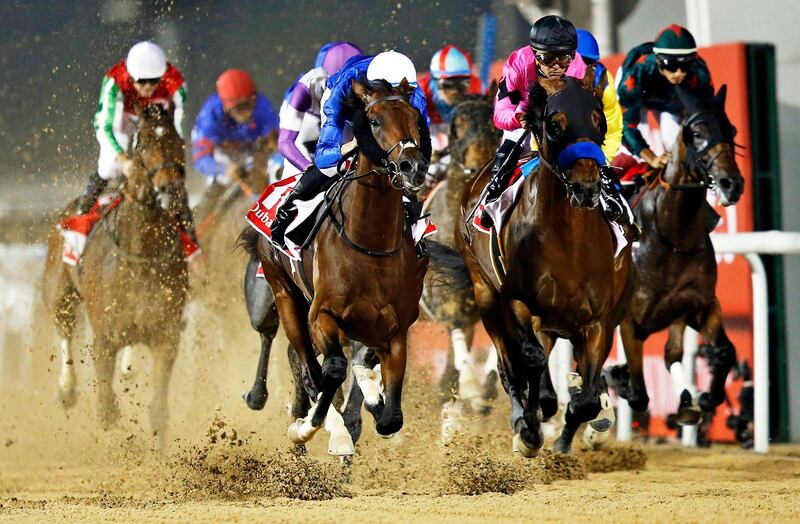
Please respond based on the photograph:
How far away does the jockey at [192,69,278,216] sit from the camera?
10953mm

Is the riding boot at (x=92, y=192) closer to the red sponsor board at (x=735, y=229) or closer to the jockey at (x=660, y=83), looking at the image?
the jockey at (x=660, y=83)

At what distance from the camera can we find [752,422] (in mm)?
8406

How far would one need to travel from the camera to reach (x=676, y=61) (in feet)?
24.2

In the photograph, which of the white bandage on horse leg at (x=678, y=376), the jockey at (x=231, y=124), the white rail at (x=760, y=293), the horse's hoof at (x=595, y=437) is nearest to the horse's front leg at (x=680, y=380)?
the white bandage on horse leg at (x=678, y=376)

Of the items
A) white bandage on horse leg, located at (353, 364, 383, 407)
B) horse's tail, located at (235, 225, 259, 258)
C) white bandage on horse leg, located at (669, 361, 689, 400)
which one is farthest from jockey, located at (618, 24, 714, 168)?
white bandage on horse leg, located at (353, 364, 383, 407)

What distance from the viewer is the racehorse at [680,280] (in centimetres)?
701

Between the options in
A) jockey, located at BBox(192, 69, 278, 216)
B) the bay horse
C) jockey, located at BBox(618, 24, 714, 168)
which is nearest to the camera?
the bay horse

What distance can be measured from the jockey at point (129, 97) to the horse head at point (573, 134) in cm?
316

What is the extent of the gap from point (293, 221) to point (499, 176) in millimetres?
981

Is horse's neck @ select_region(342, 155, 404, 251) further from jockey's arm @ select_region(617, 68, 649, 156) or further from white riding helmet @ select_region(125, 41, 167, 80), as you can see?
white riding helmet @ select_region(125, 41, 167, 80)

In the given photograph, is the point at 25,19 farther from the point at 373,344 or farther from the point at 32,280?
the point at 373,344

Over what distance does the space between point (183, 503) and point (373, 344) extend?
1.07 metres

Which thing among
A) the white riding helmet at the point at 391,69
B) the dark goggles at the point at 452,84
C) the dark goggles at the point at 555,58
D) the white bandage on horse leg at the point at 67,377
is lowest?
the white bandage on horse leg at the point at 67,377

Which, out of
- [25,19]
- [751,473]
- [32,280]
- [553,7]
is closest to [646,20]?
[553,7]
